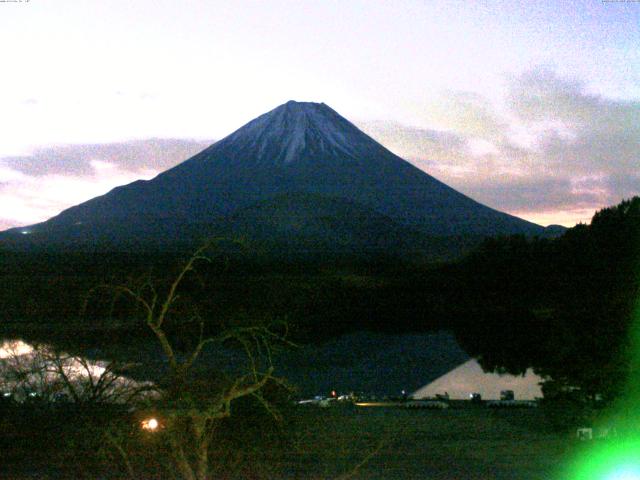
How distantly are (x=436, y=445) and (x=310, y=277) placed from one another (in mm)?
26810

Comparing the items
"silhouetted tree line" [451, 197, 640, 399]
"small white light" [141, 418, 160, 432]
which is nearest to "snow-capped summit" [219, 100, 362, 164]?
"silhouetted tree line" [451, 197, 640, 399]

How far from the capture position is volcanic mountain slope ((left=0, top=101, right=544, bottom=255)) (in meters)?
78.6

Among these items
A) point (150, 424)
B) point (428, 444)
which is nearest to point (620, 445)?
point (428, 444)

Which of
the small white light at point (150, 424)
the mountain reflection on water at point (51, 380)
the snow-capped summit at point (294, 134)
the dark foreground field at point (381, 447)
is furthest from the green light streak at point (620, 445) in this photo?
the snow-capped summit at point (294, 134)

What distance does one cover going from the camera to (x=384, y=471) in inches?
409

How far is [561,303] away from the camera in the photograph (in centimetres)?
2222

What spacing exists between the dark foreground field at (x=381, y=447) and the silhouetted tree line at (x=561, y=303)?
1.30 meters

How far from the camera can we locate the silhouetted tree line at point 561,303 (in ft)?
43.6

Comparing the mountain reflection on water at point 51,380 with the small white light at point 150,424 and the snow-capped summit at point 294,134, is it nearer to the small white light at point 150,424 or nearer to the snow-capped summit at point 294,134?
the small white light at point 150,424

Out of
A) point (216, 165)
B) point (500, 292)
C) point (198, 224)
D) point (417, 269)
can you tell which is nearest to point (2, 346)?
point (500, 292)

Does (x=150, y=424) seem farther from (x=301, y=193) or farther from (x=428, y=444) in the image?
(x=301, y=193)

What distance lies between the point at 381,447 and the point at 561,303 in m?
15.3

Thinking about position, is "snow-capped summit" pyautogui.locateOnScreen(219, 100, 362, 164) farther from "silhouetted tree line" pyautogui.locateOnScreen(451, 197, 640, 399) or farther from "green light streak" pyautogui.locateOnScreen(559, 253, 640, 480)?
"green light streak" pyautogui.locateOnScreen(559, 253, 640, 480)

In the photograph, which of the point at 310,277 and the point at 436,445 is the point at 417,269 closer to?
the point at 310,277
